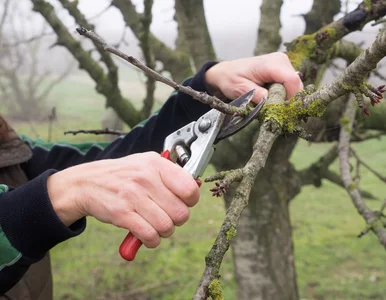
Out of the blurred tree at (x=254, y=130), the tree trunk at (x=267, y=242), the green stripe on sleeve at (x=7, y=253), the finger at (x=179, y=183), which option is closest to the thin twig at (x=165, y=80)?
the finger at (x=179, y=183)

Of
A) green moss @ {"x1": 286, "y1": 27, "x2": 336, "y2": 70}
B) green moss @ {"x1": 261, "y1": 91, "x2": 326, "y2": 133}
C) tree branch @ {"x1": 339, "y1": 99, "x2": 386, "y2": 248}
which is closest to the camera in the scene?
green moss @ {"x1": 261, "y1": 91, "x2": 326, "y2": 133}

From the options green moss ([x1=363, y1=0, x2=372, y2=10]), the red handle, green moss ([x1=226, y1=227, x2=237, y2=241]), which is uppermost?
green moss ([x1=363, y1=0, x2=372, y2=10])

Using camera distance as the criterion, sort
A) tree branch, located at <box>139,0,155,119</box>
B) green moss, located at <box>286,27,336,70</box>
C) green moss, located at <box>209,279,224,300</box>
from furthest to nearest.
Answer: tree branch, located at <box>139,0,155,119</box> → green moss, located at <box>286,27,336,70</box> → green moss, located at <box>209,279,224,300</box>

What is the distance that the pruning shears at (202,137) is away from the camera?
1.12 metres

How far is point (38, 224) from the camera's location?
101 centimetres

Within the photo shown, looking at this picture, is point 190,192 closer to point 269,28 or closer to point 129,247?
point 129,247

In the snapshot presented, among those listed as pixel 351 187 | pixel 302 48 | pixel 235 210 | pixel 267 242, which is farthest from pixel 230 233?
pixel 267 242

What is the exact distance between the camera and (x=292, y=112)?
1.04 metres

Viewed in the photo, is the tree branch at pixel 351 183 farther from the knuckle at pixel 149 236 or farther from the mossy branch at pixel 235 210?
the knuckle at pixel 149 236

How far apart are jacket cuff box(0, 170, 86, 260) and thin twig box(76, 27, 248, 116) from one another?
0.43 meters

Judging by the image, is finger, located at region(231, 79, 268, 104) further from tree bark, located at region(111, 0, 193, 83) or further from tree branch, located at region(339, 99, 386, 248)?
tree bark, located at region(111, 0, 193, 83)

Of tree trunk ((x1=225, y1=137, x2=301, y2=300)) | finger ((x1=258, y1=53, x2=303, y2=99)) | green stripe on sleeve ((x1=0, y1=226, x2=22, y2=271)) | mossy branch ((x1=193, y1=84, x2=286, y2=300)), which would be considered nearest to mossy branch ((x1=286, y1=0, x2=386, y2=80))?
finger ((x1=258, y1=53, x2=303, y2=99))

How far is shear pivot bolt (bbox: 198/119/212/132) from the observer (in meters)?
1.25

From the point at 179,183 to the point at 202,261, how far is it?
158 inches
